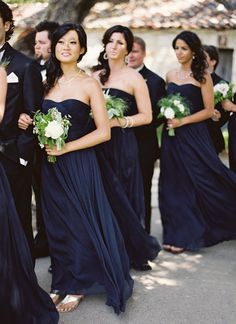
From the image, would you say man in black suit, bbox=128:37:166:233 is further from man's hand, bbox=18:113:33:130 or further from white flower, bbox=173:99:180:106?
man's hand, bbox=18:113:33:130

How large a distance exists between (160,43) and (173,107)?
501 inches

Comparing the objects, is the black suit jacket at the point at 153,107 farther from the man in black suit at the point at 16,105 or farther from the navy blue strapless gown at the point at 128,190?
the man in black suit at the point at 16,105

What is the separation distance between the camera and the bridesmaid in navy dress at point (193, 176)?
6.68 metres

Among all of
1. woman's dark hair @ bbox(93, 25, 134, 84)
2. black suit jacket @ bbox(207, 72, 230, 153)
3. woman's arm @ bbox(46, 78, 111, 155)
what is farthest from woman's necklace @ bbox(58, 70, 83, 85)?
black suit jacket @ bbox(207, 72, 230, 153)

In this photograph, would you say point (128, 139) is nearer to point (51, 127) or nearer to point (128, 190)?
point (128, 190)

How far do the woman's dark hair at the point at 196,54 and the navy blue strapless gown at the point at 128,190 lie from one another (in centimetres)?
107

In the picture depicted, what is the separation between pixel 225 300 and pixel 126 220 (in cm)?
117

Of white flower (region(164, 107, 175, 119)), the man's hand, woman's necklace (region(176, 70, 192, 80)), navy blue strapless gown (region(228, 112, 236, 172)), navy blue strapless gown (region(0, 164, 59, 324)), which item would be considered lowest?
navy blue strapless gown (region(0, 164, 59, 324))

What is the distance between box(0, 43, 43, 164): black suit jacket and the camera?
4734mm

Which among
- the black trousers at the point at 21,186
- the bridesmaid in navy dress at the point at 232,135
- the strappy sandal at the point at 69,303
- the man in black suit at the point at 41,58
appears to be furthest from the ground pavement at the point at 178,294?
the bridesmaid in navy dress at the point at 232,135

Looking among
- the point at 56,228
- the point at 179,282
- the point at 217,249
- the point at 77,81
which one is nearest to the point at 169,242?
the point at 217,249

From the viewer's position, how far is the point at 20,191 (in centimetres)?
495

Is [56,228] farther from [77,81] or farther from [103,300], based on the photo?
[77,81]

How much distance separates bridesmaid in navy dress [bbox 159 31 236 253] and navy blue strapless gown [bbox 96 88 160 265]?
85cm
